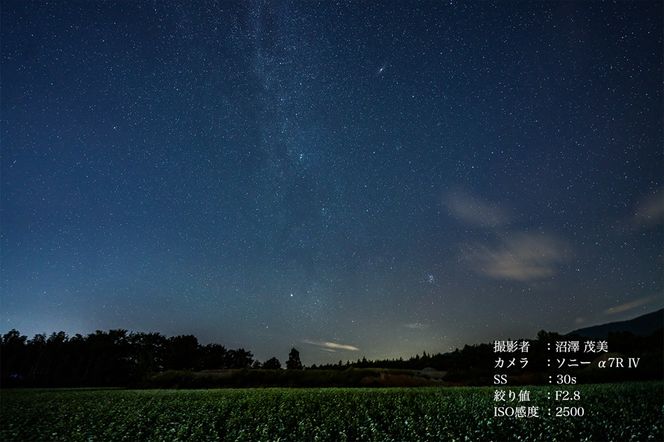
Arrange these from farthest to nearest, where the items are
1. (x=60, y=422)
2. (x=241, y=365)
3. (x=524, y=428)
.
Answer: (x=241, y=365)
(x=60, y=422)
(x=524, y=428)

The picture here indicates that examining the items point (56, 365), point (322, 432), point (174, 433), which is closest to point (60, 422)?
point (174, 433)

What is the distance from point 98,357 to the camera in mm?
110125

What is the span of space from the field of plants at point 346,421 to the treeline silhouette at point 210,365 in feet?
14.8

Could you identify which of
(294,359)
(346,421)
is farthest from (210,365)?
(346,421)

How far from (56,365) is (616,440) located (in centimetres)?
12011

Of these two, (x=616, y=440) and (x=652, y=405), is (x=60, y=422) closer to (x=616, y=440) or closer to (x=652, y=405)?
(x=616, y=440)

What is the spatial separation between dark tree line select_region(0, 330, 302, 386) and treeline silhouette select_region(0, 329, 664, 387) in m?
0.21

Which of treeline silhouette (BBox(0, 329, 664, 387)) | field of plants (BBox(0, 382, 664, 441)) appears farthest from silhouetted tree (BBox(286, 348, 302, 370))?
field of plants (BBox(0, 382, 664, 441))

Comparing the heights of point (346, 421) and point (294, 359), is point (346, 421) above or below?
above

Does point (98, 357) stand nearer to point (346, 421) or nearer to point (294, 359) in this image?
point (294, 359)

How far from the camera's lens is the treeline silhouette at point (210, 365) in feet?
194

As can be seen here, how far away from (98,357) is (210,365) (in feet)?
110

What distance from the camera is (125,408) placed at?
3256 centimetres

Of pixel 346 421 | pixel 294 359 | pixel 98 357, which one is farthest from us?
pixel 294 359
